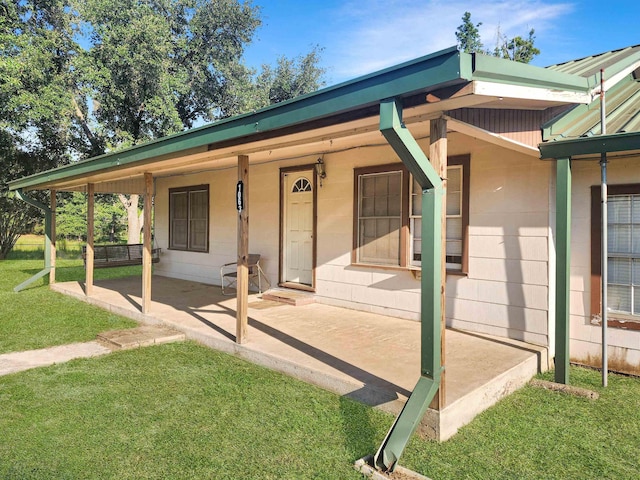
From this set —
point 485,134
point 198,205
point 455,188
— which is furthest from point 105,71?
point 485,134

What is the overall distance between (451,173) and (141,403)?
404 centimetres

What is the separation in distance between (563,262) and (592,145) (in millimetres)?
993

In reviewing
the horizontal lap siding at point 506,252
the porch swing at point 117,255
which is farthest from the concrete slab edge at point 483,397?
the porch swing at point 117,255

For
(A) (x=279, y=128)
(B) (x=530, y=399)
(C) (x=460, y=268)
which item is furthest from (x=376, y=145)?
(B) (x=530, y=399)

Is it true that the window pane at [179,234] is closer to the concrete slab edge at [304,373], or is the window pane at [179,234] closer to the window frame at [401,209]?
the concrete slab edge at [304,373]

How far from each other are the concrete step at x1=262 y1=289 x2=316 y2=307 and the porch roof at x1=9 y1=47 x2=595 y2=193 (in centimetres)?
272

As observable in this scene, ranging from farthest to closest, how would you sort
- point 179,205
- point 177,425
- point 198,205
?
1. point 179,205
2. point 198,205
3. point 177,425

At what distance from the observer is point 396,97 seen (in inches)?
101

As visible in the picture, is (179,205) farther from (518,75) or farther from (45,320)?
(518,75)

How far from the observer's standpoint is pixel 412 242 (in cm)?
557

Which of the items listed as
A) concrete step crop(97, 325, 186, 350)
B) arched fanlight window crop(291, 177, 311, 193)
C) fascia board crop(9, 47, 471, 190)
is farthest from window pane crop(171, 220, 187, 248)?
fascia board crop(9, 47, 471, 190)

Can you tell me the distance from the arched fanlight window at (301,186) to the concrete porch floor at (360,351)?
1.91 meters

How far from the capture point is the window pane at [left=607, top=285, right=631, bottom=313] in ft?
13.5

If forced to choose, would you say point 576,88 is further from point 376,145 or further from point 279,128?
point 376,145
